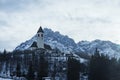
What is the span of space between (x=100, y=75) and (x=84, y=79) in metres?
46.8

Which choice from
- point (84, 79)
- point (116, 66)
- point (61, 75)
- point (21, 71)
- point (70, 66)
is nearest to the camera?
point (116, 66)

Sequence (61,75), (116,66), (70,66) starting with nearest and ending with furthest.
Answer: (116,66) < (70,66) < (61,75)

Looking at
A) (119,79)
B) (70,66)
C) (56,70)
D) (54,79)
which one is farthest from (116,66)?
(56,70)

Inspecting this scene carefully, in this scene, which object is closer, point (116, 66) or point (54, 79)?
point (116, 66)

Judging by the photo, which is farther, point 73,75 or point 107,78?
point 73,75

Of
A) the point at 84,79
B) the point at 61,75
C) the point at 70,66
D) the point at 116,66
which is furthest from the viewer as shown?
the point at 61,75

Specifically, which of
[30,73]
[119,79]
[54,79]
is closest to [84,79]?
[54,79]

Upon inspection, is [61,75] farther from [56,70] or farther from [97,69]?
[97,69]

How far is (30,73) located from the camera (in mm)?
134250

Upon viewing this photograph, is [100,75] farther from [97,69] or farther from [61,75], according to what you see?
[61,75]

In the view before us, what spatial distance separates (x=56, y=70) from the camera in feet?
636

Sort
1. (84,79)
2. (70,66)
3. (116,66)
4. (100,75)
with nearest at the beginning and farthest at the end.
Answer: (100,75), (116,66), (70,66), (84,79)

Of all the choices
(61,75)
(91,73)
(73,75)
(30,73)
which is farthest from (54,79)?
(91,73)

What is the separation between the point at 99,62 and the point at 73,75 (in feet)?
54.6
